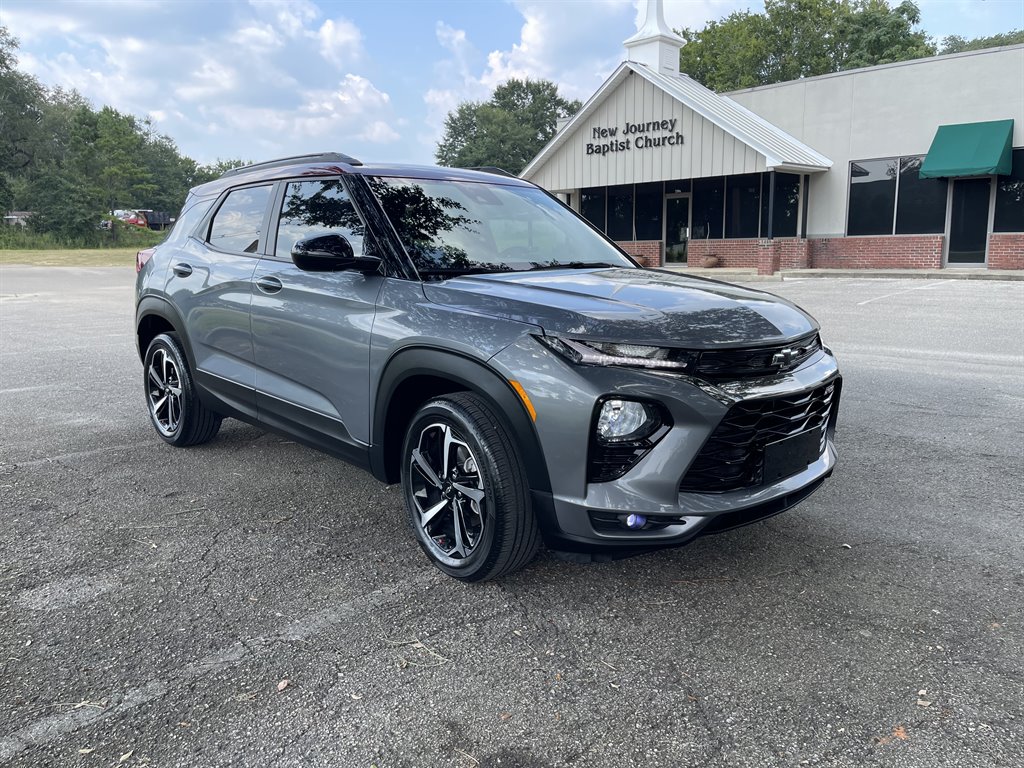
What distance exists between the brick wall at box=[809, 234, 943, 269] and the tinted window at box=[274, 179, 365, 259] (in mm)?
22277

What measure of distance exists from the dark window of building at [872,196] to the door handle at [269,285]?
22.9 m

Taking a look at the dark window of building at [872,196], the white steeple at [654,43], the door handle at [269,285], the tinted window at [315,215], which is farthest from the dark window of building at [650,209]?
the door handle at [269,285]

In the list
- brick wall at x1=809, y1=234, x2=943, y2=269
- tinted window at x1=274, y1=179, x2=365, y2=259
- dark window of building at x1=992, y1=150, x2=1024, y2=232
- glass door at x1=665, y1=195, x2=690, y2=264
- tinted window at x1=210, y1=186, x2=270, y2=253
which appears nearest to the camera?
tinted window at x1=274, y1=179, x2=365, y2=259

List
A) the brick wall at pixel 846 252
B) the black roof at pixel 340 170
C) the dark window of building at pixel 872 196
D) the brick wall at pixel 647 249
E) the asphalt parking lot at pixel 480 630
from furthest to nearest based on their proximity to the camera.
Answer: the brick wall at pixel 647 249 < the dark window of building at pixel 872 196 < the brick wall at pixel 846 252 < the black roof at pixel 340 170 < the asphalt parking lot at pixel 480 630

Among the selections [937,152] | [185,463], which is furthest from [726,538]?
[937,152]

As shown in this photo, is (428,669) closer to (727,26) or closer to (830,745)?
(830,745)

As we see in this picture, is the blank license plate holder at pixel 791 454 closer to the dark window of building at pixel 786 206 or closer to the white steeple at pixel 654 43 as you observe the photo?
the dark window of building at pixel 786 206

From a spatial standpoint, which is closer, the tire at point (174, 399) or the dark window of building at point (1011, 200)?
the tire at point (174, 399)

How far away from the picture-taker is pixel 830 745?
2309mm

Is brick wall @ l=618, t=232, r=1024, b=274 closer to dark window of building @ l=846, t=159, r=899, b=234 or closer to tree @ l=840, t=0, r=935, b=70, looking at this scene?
dark window of building @ l=846, t=159, r=899, b=234

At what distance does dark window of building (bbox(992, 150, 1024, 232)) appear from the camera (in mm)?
20922

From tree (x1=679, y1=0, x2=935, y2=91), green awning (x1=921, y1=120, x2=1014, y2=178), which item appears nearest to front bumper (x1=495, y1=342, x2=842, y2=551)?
green awning (x1=921, y1=120, x2=1014, y2=178)

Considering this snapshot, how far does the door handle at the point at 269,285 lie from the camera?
4.14 meters

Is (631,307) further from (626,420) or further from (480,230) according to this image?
(480,230)
